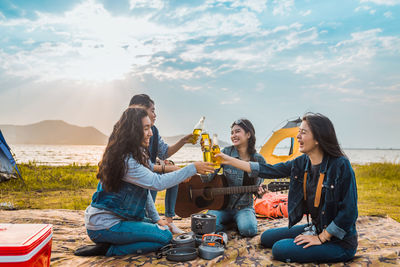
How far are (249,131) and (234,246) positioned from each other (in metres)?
1.68

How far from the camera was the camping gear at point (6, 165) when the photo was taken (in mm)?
8922

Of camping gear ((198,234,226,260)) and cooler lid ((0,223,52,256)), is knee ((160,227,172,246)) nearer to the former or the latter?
camping gear ((198,234,226,260))

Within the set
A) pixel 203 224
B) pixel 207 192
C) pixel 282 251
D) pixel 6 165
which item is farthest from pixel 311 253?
pixel 6 165

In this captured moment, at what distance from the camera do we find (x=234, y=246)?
3668 mm

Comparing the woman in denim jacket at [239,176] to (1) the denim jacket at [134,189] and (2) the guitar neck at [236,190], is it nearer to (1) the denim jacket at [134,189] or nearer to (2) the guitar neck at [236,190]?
→ (2) the guitar neck at [236,190]

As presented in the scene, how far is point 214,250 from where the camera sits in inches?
129

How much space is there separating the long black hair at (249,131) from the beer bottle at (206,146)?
878mm

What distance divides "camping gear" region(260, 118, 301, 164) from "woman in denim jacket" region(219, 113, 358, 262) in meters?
7.29

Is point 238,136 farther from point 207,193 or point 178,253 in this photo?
point 178,253

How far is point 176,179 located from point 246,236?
4.89 feet

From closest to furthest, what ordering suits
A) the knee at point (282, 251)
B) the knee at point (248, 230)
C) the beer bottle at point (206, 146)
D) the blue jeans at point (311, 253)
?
1. the blue jeans at point (311, 253)
2. the knee at point (282, 251)
3. the beer bottle at point (206, 146)
4. the knee at point (248, 230)

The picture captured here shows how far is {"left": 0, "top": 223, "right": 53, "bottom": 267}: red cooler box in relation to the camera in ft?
7.25

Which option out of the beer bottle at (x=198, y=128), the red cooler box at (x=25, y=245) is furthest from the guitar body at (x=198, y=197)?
the red cooler box at (x=25, y=245)

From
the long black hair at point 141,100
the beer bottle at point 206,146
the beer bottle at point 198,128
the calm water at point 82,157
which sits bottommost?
the calm water at point 82,157
